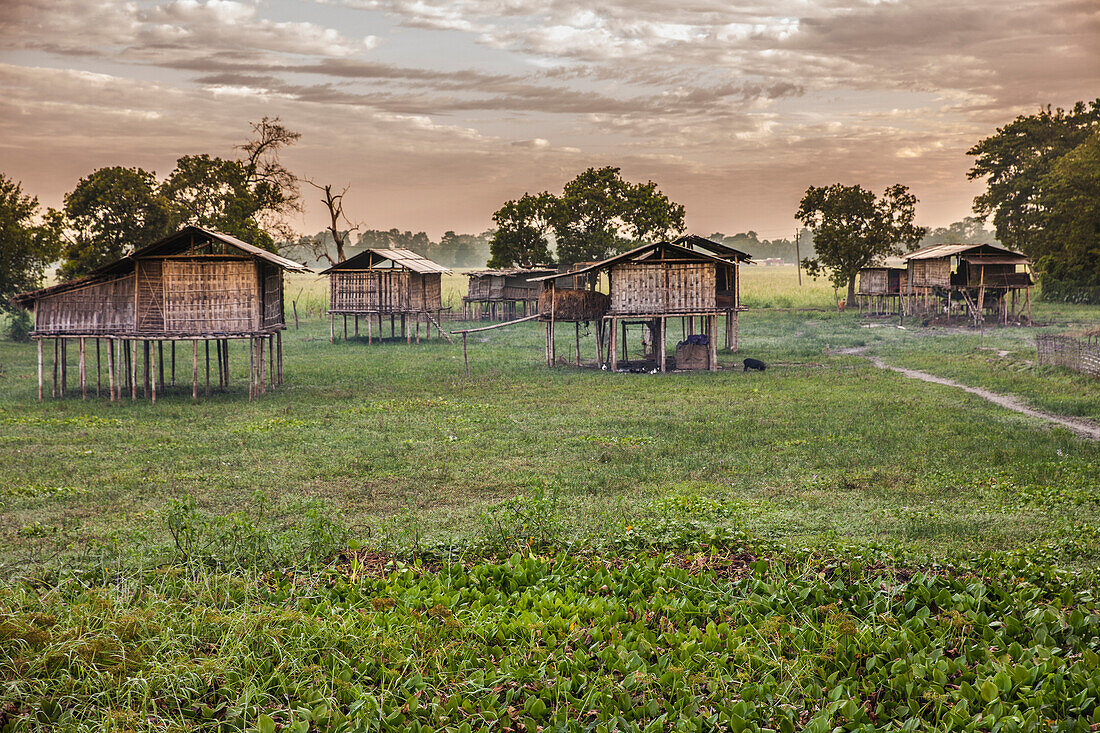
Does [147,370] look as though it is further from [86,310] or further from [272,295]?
[272,295]

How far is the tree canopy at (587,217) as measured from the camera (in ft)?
191

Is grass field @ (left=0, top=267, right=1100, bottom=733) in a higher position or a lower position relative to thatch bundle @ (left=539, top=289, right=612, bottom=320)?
lower

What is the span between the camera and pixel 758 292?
236 ft

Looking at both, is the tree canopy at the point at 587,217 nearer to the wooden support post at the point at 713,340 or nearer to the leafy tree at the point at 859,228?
the leafy tree at the point at 859,228

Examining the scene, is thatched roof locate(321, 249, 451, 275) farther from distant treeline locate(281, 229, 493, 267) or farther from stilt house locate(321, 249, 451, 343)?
distant treeline locate(281, 229, 493, 267)

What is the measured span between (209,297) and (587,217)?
37704 mm

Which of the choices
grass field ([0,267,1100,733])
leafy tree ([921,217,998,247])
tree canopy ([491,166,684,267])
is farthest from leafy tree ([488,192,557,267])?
leafy tree ([921,217,998,247])

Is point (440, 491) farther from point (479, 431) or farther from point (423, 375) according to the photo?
point (423, 375)

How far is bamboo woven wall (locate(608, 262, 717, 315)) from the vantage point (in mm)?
30812

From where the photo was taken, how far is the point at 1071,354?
2488cm

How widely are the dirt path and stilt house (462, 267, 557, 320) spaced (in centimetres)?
2760

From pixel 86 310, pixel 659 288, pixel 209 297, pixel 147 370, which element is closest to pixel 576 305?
pixel 659 288

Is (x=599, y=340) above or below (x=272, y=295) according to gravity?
below

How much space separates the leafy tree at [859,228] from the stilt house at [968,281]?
22.3ft
